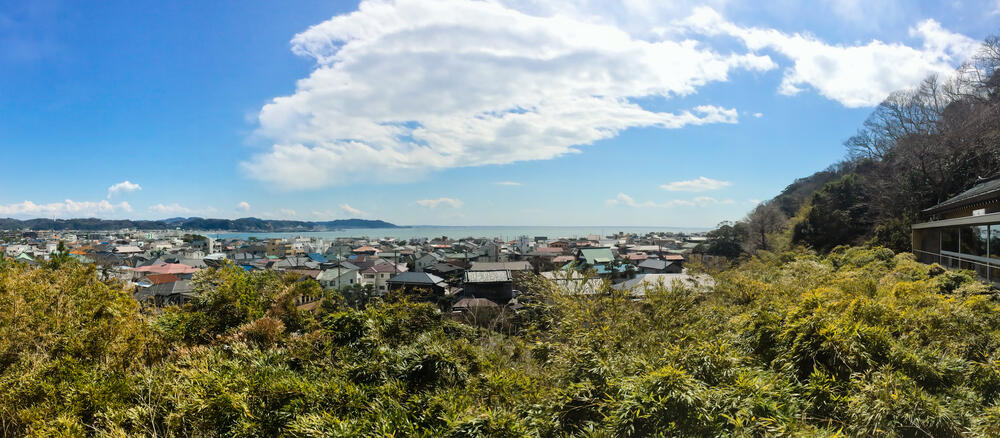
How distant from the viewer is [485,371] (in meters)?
3.76

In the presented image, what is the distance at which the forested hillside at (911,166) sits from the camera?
14516 mm

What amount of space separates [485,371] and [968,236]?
11.4 metres

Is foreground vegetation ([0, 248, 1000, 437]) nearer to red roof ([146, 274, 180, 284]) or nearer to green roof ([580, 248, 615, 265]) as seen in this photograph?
red roof ([146, 274, 180, 284])

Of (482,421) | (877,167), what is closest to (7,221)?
(482,421)

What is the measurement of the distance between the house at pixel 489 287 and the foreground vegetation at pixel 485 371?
14.3m

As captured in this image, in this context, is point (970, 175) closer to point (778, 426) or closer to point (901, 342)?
point (901, 342)

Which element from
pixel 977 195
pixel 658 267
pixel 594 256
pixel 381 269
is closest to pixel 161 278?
pixel 381 269

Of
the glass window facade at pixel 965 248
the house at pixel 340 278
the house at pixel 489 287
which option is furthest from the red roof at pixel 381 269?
the glass window facade at pixel 965 248

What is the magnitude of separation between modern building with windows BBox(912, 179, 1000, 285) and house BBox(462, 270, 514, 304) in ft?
43.9

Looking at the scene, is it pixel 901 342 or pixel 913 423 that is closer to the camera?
pixel 913 423

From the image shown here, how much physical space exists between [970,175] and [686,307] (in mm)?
17364

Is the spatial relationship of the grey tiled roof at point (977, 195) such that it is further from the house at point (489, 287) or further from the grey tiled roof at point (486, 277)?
the grey tiled roof at point (486, 277)

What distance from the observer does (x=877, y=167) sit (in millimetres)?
19812

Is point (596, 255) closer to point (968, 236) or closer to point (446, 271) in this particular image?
point (446, 271)
